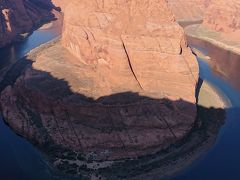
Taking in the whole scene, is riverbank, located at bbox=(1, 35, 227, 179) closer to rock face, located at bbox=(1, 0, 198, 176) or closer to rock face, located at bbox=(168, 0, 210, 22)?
rock face, located at bbox=(1, 0, 198, 176)

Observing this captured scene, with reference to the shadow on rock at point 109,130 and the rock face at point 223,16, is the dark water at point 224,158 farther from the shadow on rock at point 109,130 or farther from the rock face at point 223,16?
A: the rock face at point 223,16

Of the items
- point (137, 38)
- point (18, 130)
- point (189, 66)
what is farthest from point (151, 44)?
point (18, 130)

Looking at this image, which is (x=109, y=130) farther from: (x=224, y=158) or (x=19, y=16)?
(x=19, y=16)

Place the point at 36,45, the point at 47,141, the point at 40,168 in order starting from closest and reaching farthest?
the point at 40,168 < the point at 47,141 < the point at 36,45

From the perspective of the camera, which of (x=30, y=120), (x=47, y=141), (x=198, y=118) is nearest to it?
(x=47, y=141)

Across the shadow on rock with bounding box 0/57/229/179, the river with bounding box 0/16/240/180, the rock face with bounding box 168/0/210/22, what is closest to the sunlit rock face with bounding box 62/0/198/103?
the shadow on rock with bounding box 0/57/229/179

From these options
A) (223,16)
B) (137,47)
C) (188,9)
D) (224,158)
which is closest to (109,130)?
(137,47)

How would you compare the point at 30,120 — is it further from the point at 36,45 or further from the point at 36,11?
the point at 36,11
